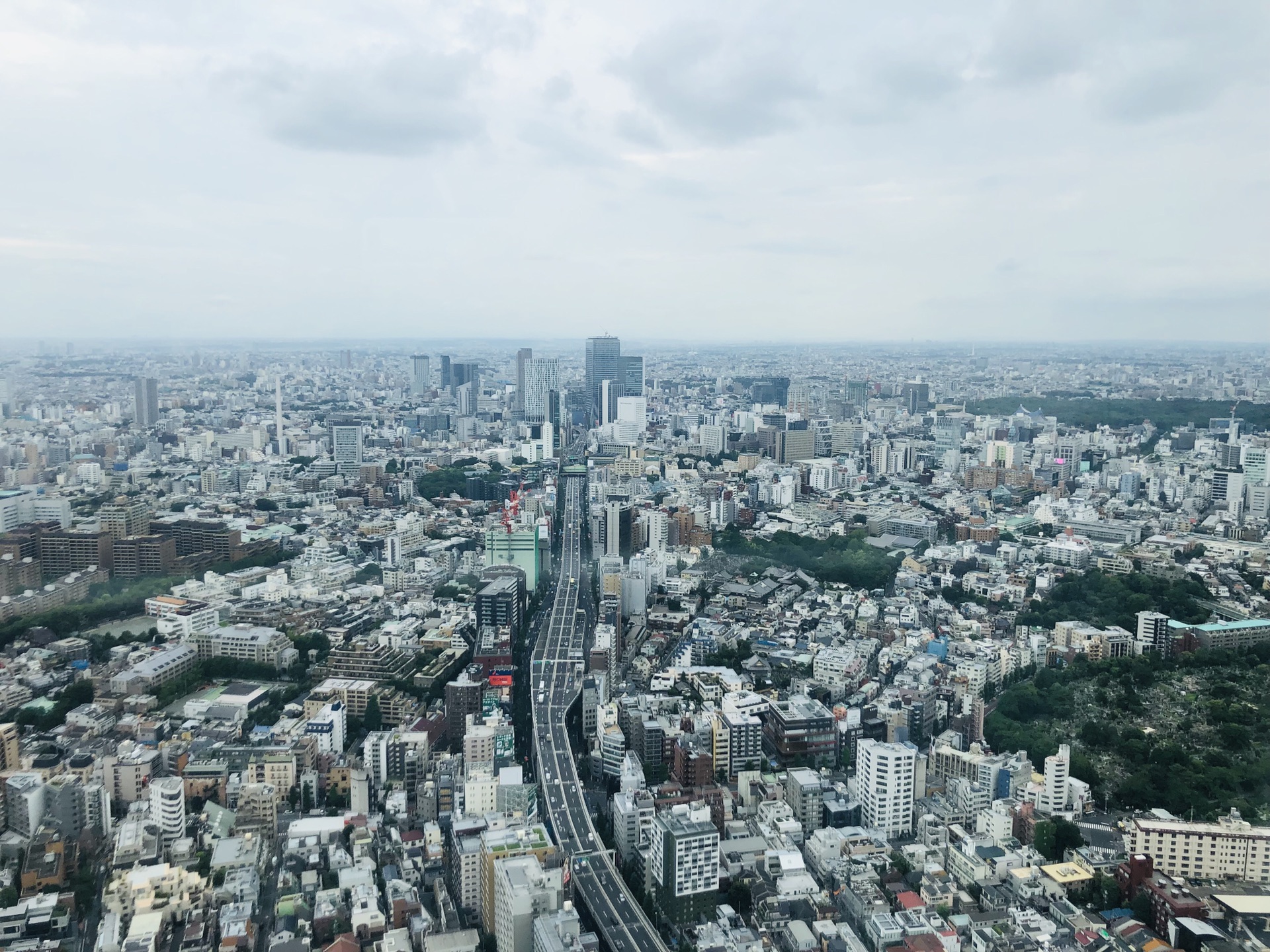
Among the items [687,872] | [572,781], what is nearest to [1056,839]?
[687,872]

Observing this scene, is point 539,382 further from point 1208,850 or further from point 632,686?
point 1208,850

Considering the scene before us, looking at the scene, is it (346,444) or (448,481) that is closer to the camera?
(448,481)

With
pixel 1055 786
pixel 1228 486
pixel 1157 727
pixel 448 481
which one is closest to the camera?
pixel 1055 786

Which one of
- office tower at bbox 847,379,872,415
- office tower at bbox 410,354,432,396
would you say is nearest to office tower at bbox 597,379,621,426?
office tower at bbox 410,354,432,396

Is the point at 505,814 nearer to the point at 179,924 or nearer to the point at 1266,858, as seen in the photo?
the point at 179,924

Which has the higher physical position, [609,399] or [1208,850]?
[609,399]

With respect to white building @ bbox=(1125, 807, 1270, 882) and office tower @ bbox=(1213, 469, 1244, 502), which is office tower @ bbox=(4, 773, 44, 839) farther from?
office tower @ bbox=(1213, 469, 1244, 502)
